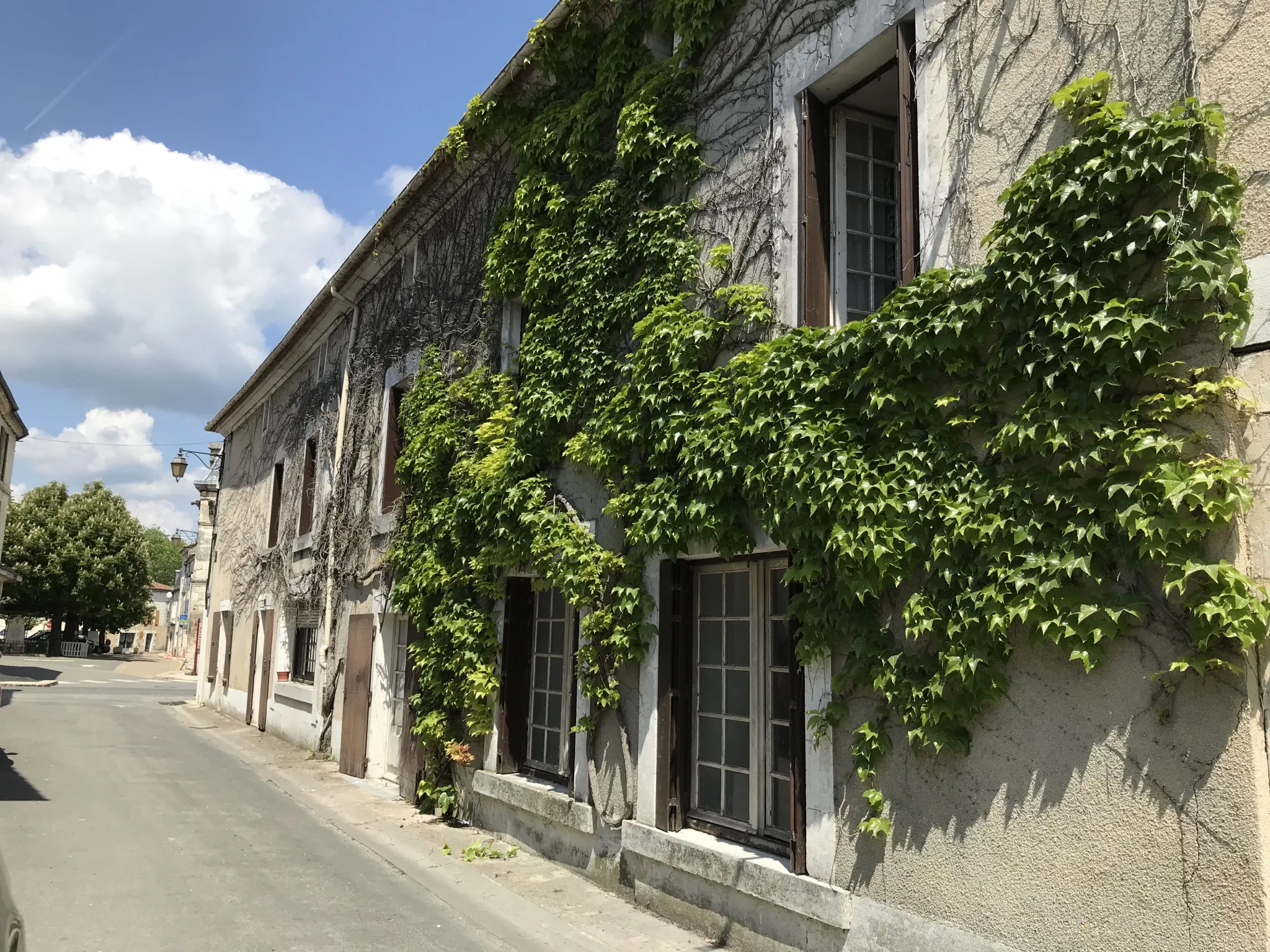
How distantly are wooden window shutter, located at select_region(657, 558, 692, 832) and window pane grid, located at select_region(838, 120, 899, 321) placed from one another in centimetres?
207

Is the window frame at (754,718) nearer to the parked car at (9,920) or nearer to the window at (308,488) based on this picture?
the parked car at (9,920)

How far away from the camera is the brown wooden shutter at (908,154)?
4867 mm

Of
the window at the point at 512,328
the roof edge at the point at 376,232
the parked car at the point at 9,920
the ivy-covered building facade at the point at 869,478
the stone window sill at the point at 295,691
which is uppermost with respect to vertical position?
the roof edge at the point at 376,232

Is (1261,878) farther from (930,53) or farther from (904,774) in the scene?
(930,53)

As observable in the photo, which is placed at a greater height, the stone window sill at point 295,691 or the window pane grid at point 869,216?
the window pane grid at point 869,216

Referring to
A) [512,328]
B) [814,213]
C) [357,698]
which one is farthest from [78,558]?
[814,213]

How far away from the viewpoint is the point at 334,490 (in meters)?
13.3

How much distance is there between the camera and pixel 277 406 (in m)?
18.3

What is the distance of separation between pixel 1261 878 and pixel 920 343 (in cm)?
248

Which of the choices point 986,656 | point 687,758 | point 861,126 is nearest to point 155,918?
point 687,758

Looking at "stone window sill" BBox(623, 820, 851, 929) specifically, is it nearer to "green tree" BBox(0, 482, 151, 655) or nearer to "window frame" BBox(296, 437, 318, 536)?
"window frame" BBox(296, 437, 318, 536)

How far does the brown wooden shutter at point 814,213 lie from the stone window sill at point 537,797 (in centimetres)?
380

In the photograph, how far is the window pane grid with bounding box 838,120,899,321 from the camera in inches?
224

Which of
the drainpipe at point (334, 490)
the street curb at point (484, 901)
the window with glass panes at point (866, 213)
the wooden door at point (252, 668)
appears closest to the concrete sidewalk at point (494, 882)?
the street curb at point (484, 901)
